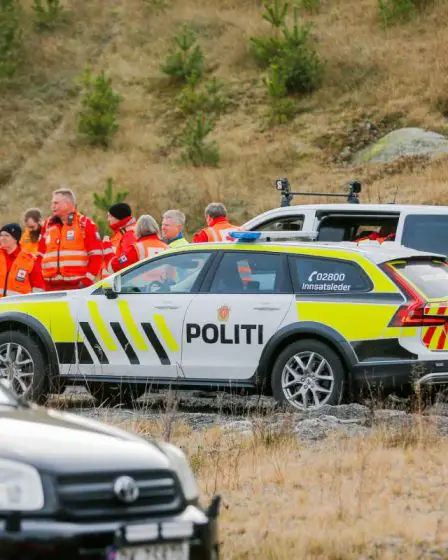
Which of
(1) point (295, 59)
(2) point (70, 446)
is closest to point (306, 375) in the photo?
(2) point (70, 446)

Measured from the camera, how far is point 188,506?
5.14 m

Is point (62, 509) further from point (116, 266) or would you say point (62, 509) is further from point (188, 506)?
point (116, 266)

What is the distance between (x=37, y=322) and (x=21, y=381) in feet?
1.72

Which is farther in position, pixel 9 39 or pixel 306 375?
pixel 9 39

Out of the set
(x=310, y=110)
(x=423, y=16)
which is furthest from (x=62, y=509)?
(x=423, y=16)

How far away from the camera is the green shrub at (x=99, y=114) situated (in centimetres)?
3550

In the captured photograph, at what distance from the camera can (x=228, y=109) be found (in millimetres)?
37719

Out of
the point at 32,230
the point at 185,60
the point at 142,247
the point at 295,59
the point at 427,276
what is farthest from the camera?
the point at 185,60

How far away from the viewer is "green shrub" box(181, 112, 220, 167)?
3384 centimetres

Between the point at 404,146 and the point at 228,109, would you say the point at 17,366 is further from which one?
the point at 228,109

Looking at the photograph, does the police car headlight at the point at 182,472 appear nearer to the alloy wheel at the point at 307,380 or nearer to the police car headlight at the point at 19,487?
the police car headlight at the point at 19,487

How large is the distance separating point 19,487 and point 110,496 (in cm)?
32

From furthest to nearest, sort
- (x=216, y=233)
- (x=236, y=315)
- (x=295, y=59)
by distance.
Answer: (x=295, y=59) → (x=216, y=233) → (x=236, y=315)

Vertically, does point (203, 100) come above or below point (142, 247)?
above
